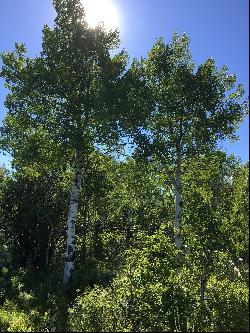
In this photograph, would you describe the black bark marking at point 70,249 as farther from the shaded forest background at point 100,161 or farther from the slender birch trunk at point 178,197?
the slender birch trunk at point 178,197

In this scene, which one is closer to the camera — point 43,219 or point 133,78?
point 133,78

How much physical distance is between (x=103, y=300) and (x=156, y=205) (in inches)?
1097

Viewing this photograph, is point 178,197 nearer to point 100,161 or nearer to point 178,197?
point 178,197

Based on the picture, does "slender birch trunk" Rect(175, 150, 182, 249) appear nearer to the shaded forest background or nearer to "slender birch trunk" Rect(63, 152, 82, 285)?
the shaded forest background

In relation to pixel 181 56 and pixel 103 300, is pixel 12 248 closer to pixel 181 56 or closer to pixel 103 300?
pixel 103 300

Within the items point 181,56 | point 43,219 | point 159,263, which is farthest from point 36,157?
point 159,263

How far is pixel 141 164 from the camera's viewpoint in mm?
25641

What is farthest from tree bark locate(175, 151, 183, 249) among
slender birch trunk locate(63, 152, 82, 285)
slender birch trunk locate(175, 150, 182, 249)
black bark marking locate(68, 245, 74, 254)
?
black bark marking locate(68, 245, 74, 254)

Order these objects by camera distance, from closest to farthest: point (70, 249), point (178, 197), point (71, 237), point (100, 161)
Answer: point (178, 197) → point (70, 249) → point (71, 237) → point (100, 161)

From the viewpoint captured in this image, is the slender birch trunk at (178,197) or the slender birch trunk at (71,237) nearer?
the slender birch trunk at (178,197)

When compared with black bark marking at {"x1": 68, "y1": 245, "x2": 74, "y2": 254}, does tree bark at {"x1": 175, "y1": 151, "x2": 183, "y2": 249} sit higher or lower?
higher

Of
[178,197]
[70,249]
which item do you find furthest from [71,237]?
[178,197]

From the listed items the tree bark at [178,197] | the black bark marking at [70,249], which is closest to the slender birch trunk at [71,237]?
the black bark marking at [70,249]

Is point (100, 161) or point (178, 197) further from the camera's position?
point (100, 161)
